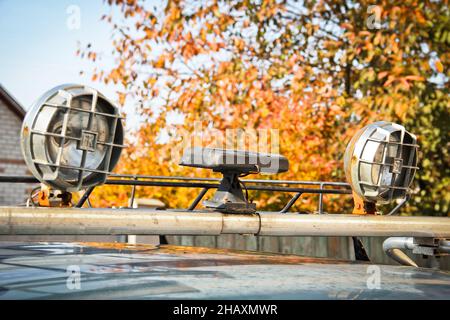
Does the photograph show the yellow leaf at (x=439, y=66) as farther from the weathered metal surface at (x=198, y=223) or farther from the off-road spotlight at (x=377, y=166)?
the weathered metal surface at (x=198, y=223)

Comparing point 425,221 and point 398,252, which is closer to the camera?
point 425,221

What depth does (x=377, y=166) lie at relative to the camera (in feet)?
10.0

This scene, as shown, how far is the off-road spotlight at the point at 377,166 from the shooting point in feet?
10.0

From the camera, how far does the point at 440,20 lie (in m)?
9.31

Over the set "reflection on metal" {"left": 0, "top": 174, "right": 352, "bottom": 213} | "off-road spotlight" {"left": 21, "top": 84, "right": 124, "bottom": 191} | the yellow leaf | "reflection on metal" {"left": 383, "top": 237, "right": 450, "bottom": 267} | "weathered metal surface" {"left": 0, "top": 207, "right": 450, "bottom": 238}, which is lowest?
"reflection on metal" {"left": 383, "top": 237, "right": 450, "bottom": 267}

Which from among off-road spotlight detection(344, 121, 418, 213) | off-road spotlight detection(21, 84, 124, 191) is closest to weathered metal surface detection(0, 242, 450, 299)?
off-road spotlight detection(21, 84, 124, 191)

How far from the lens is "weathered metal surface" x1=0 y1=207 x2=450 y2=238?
214 cm

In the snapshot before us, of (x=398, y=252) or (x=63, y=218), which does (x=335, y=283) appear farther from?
(x=398, y=252)

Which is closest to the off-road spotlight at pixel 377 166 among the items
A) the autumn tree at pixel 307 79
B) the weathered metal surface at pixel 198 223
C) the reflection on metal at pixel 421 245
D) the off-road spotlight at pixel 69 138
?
the reflection on metal at pixel 421 245

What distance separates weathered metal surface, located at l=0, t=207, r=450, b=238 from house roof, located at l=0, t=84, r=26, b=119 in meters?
23.5

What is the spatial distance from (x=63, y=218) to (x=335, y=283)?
2.61 feet

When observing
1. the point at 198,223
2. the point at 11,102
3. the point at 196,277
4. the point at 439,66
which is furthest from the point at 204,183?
the point at 11,102

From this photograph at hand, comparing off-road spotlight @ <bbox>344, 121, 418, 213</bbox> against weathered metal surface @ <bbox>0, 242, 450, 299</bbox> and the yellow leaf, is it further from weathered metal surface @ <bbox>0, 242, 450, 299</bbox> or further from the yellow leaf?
the yellow leaf
